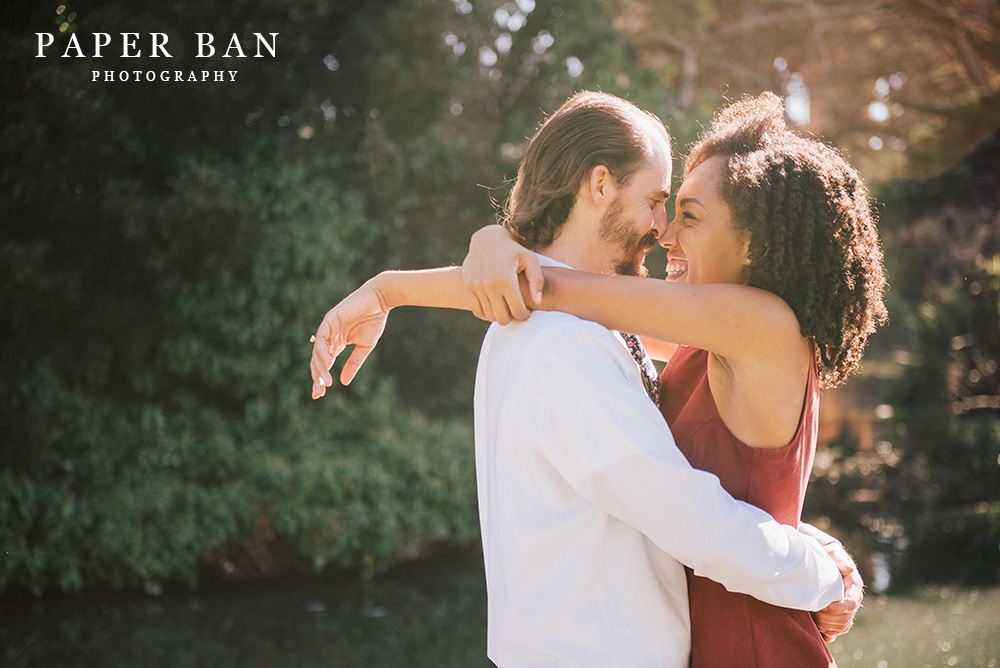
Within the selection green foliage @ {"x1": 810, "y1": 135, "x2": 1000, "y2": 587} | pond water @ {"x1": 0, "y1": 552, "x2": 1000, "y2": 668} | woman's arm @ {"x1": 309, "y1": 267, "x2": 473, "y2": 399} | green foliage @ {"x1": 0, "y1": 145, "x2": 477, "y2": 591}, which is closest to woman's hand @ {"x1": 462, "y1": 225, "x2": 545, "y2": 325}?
woman's arm @ {"x1": 309, "y1": 267, "x2": 473, "y2": 399}

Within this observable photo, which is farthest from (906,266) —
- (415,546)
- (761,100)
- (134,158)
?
(761,100)

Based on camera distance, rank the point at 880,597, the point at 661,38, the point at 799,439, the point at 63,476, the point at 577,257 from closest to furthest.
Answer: the point at 799,439 < the point at 577,257 < the point at 880,597 < the point at 63,476 < the point at 661,38

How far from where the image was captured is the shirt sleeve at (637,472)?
4.49 feet

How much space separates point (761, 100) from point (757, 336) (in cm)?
66

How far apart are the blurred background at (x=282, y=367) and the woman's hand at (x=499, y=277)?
412 cm

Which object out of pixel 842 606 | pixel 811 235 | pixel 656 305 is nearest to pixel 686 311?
pixel 656 305

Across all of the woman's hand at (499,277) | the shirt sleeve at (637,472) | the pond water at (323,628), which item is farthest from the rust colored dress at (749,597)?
the pond water at (323,628)

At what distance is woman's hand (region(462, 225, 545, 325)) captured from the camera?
1544mm

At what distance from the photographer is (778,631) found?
1.55 metres

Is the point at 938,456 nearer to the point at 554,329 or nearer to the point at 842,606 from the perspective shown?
the point at 842,606

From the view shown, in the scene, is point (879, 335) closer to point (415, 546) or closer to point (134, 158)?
point (415, 546)

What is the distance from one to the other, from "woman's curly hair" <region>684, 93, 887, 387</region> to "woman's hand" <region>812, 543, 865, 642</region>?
379 mm

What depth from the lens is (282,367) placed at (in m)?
7.48

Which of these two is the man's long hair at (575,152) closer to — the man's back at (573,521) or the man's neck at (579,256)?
the man's neck at (579,256)
